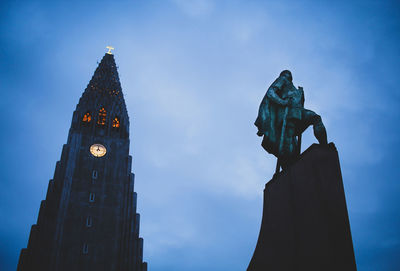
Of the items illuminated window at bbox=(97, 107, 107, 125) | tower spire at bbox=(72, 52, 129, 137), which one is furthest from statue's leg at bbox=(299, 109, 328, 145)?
illuminated window at bbox=(97, 107, 107, 125)

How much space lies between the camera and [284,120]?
23.3 feet

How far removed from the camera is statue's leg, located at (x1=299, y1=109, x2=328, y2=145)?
617 centimetres

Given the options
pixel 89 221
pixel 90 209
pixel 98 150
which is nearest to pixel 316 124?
pixel 89 221

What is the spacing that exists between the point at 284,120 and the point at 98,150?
3909cm

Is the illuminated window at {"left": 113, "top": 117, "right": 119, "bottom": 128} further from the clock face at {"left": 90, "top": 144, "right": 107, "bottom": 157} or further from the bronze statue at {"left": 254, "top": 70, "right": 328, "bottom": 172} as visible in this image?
the bronze statue at {"left": 254, "top": 70, "right": 328, "bottom": 172}

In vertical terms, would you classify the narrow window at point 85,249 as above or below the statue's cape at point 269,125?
above

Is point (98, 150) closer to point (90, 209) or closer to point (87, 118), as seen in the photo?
point (87, 118)

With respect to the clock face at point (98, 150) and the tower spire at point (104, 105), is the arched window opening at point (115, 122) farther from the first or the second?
the clock face at point (98, 150)

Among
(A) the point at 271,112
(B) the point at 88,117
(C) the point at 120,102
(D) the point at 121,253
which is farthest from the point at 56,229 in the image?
(A) the point at 271,112

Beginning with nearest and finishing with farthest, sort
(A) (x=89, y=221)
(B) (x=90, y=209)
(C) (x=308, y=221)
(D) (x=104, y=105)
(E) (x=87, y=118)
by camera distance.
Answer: (C) (x=308, y=221)
(A) (x=89, y=221)
(B) (x=90, y=209)
(E) (x=87, y=118)
(D) (x=104, y=105)

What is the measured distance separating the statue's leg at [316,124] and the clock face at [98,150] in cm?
3897

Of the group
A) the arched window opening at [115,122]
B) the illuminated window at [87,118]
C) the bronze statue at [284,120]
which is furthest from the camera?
the arched window opening at [115,122]

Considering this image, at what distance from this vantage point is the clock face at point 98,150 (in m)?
42.0

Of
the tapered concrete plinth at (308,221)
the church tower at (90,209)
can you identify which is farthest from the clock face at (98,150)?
the tapered concrete plinth at (308,221)
